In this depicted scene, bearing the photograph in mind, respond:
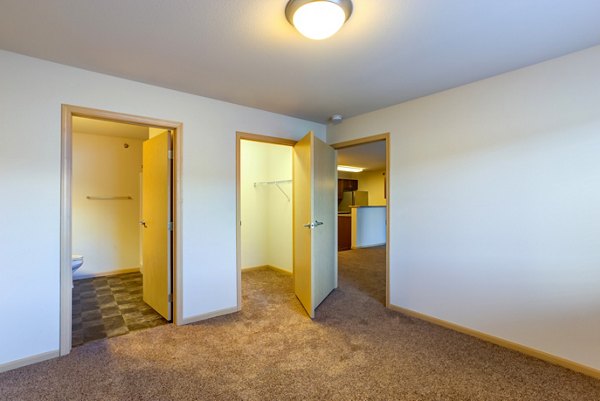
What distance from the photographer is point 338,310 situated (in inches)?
124

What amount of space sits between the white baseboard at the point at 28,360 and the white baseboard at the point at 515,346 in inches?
121

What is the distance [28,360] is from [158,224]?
1367 millimetres

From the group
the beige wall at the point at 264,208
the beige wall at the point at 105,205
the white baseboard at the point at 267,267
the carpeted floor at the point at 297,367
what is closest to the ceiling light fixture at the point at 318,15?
the carpeted floor at the point at 297,367

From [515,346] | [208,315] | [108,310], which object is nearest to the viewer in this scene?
[515,346]

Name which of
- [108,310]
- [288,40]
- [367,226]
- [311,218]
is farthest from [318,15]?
[367,226]

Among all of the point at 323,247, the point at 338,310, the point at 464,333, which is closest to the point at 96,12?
the point at 323,247

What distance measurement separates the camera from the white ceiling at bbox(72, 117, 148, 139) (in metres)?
3.90

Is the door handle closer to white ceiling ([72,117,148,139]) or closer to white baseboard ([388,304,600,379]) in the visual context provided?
white baseboard ([388,304,600,379])

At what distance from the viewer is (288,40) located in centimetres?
188

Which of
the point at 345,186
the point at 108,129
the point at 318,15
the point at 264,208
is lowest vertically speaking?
the point at 264,208

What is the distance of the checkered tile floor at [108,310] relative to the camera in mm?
2631

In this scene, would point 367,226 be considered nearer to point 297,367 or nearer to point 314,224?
point 314,224

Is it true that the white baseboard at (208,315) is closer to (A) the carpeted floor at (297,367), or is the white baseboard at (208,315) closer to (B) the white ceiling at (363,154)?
(A) the carpeted floor at (297,367)

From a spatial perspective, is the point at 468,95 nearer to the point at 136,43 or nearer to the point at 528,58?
the point at 528,58
